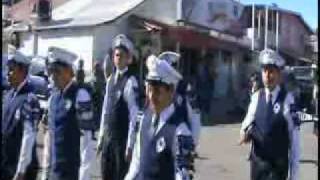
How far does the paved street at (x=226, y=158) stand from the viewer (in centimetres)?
1181

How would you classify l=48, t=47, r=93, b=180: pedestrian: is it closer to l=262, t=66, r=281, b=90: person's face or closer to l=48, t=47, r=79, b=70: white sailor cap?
l=48, t=47, r=79, b=70: white sailor cap

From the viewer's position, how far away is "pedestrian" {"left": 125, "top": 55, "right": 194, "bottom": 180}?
4.66 m

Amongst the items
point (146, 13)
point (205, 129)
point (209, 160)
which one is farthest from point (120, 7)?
point (209, 160)

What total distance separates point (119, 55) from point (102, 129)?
756 millimetres

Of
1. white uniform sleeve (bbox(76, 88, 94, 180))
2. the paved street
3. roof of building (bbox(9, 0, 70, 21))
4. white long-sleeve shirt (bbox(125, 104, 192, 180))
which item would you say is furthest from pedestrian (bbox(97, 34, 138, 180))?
roof of building (bbox(9, 0, 70, 21))

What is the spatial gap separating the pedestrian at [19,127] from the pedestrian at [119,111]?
4.73ft

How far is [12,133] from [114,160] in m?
1.70

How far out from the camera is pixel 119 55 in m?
7.10

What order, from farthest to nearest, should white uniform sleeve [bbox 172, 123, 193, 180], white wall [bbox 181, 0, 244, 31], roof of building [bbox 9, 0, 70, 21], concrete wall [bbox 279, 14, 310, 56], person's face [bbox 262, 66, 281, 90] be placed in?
concrete wall [bbox 279, 14, 310, 56] < roof of building [bbox 9, 0, 70, 21] < white wall [bbox 181, 0, 244, 31] < person's face [bbox 262, 66, 281, 90] < white uniform sleeve [bbox 172, 123, 193, 180]

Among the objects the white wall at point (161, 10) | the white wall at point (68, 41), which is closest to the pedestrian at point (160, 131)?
the white wall at point (68, 41)

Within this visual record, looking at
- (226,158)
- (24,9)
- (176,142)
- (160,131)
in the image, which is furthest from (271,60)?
(24,9)

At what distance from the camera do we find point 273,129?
6223 millimetres

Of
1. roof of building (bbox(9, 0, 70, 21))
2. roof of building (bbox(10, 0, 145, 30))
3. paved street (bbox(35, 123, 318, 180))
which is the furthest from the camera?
roof of building (bbox(9, 0, 70, 21))

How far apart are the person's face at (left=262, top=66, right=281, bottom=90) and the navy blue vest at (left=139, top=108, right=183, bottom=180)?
1.73m
